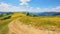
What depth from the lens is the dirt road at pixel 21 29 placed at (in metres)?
2.58

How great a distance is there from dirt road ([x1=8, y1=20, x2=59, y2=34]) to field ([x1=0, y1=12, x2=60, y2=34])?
6cm

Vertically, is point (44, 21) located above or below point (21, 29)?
above

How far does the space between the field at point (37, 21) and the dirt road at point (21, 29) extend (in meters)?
0.06

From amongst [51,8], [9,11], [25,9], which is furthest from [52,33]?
[9,11]

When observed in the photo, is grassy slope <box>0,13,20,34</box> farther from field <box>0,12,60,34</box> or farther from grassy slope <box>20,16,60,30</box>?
grassy slope <box>20,16,60,30</box>

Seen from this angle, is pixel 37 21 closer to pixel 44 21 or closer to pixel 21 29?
pixel 44 21

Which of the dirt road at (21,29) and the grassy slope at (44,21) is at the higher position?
the grassy slope at (44,21)

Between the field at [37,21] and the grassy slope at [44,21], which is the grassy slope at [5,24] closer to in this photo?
the field at [37,21]

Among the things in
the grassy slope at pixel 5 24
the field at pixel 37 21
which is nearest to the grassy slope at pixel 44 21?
the field at pixel 37 21

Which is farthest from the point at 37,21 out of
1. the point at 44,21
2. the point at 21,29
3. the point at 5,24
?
the point at 5,24

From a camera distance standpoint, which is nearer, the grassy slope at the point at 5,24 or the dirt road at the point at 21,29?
the dirt road at the point at 21,29

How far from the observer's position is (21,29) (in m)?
2.70

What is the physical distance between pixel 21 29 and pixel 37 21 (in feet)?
1.16

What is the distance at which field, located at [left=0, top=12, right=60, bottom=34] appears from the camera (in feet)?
8.30
